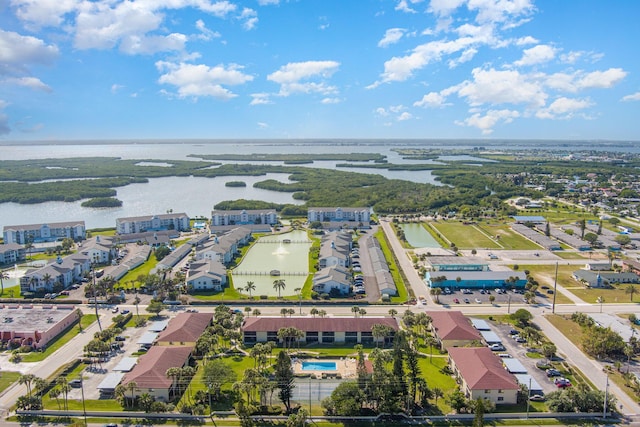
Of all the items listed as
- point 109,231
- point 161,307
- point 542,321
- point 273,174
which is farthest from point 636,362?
point 273,174

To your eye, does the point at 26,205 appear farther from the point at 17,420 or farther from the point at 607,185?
the point at 607,185

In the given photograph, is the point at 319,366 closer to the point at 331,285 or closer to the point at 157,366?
the point at 157,366

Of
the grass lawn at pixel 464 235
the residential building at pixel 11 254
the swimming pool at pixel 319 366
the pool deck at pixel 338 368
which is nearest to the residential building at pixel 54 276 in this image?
the residential building at pixel 11 254

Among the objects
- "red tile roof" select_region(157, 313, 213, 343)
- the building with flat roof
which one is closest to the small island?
the building with flat roof

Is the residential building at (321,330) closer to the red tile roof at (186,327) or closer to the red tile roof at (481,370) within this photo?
the red tile roof at (186,327)

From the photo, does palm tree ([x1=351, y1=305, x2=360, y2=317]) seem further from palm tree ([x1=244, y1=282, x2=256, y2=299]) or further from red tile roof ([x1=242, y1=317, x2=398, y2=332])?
palm tree ([x1=244, y1=282, x2=256, y2=299])
